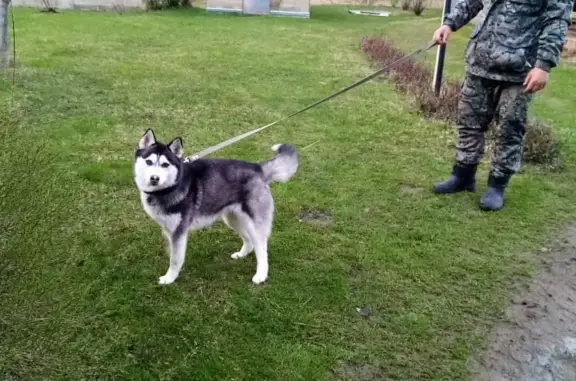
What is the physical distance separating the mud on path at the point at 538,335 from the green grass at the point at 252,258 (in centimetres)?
12

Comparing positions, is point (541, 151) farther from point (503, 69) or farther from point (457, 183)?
point (503, 69)

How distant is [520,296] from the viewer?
141 inches

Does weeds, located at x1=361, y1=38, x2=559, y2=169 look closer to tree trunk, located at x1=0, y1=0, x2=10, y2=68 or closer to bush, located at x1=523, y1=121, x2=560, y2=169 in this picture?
bush, located at x1=523, y1=121, x2=560, y2=169

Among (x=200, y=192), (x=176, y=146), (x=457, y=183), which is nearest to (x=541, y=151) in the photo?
(x=457, y=183)

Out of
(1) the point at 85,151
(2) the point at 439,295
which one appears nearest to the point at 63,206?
(2) the point at 439,295

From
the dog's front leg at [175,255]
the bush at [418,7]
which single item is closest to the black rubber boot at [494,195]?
the dog's front leg at [175,255]

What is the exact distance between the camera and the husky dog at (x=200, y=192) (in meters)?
3.23

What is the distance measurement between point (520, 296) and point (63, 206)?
2518mm

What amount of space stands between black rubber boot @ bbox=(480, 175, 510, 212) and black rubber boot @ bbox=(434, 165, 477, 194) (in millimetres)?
218

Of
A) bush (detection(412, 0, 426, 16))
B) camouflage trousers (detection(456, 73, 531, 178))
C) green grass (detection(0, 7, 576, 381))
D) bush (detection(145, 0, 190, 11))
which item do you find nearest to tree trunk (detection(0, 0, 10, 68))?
green grass (detection(0, 7, 576, 381))

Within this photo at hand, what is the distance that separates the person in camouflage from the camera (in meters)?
4.09

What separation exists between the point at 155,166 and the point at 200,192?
31 cm

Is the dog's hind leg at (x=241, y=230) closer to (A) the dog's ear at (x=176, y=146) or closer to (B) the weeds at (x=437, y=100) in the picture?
(A) the dog's ear at (x=176, y=146)

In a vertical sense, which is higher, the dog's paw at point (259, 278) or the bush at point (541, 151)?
the bush at point (541, 151)
